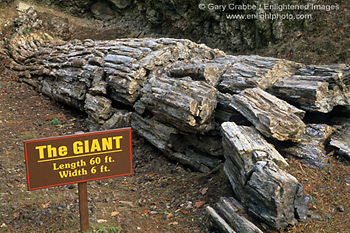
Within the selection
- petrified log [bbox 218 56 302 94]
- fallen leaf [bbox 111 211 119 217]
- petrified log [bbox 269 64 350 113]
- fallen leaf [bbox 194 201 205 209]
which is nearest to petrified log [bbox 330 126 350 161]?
petrified log [bbox 269 64 350 113]

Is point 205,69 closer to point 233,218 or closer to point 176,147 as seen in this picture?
point 176,147

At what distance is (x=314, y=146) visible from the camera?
21.1 ft

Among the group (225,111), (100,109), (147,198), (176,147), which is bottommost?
(147,198)

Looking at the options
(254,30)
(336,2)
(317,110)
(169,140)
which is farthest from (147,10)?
(317,110)

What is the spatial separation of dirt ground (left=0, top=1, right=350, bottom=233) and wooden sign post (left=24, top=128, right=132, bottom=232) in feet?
3.05

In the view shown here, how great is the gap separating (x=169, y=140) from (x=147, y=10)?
14.2m

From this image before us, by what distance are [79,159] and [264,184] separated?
292cm

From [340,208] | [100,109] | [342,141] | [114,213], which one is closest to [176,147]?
[114,213]

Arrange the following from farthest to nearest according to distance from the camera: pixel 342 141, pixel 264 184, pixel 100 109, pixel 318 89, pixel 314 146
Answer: pixel 100 109, pixel 318 89, pixel 342 141, pixel 314 146, pixel 264 184

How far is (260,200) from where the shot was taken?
15.4ft

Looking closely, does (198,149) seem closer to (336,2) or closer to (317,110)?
(317,110)

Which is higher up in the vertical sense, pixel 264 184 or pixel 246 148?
pixel 246 148

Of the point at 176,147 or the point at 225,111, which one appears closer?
the point at 225,111

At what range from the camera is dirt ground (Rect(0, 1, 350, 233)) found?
17.5ft
